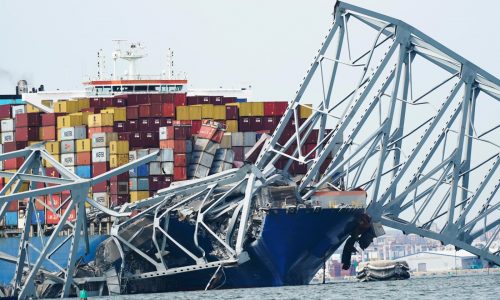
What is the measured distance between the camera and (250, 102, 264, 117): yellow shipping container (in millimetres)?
92375

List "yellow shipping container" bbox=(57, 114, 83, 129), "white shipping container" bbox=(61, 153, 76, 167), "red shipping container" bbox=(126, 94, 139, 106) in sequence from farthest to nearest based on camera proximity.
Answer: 1. "red shipping container" bbox=(126, 94, 139, 106)
2. "yellow shipping container" bbox=(57, 114, 83, 129)
3. "white shipping container" bbox=(61, 153, 76, 167)

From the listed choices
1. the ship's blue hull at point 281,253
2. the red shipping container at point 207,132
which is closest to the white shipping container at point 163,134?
the red shipping container at point 207,132

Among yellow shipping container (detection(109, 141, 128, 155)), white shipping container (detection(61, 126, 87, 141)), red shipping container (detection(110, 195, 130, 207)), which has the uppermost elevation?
white shipping container (detection(61, 126, 87, 141))

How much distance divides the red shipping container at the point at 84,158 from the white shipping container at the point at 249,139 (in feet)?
32.8

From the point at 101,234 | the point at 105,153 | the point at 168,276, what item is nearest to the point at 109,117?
the point at 105,153

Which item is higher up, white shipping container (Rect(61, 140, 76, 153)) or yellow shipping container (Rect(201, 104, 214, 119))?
yellow shipping container (Rect(201, 104, 214, 119))

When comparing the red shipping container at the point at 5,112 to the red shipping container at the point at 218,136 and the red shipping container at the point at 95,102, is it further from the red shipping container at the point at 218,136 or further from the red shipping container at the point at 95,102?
the red shipping container at the point at 218,136

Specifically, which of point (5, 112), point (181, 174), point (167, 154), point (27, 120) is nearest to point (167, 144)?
point (167, 154)

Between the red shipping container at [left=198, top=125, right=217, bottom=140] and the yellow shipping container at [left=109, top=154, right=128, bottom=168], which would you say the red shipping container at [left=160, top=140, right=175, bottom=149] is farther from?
the yellow shipping container at [left=109, top=154, right=128, bottom=168]

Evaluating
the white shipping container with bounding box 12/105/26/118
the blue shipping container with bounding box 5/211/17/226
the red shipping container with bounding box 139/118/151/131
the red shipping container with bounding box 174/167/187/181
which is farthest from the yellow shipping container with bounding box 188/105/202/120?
the white shipping container with bounding box 12/105/26/118

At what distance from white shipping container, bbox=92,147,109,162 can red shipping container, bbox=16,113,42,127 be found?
6296 millimetres

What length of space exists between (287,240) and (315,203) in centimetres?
304

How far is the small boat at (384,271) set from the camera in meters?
89.1

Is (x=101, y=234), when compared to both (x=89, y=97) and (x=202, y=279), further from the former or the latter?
(x=89, y=97)
